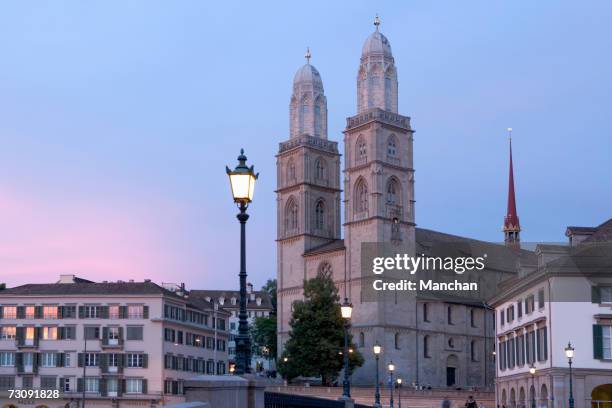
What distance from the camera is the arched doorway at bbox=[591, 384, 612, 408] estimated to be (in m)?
62.5

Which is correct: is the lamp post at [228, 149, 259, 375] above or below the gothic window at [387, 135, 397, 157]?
below

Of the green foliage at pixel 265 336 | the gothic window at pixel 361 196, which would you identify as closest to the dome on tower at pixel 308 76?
the gothic window at pixel 361 196

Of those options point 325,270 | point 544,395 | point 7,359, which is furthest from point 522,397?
point 7,359

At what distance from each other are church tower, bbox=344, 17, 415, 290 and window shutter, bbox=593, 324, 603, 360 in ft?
174

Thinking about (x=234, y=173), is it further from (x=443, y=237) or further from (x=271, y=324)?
(x=271, y=324)

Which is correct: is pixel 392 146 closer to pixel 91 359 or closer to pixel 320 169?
pixel 320 169

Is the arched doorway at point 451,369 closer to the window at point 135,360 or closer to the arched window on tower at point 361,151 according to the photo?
the arched window on tower at point 361,151

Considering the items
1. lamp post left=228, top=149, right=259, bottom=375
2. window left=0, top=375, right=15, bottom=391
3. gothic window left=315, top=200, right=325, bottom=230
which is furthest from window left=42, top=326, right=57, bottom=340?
lamp post left=228, top=149, right=259, bottom=375

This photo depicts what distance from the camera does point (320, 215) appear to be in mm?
126812

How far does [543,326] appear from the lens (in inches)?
2562

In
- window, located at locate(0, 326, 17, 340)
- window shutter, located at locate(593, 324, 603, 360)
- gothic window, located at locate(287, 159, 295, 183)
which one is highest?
gothic window, located at locate(287, 159, 295, 183)

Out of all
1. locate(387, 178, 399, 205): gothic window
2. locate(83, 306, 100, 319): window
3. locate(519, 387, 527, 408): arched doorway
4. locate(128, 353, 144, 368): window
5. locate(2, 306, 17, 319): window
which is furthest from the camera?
locate(387, 178, 399, 205): gothic window

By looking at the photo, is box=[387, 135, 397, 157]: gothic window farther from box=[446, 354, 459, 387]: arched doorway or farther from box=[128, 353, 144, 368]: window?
box=[128, 353, 144, 368]: window

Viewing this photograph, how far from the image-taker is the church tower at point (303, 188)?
4897 inches
